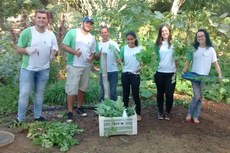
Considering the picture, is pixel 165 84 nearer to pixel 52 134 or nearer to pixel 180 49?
pixel 180 49

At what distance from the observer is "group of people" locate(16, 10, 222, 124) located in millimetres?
4367

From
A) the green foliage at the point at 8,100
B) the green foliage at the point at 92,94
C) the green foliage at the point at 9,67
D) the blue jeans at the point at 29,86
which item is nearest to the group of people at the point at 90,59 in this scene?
the blue jeans at the point at 29,86

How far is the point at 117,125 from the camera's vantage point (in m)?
4.28

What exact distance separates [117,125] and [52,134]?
86cm

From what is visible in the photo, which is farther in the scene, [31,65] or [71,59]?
[71,59]

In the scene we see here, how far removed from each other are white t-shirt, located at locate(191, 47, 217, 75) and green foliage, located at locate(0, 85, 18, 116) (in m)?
3.16

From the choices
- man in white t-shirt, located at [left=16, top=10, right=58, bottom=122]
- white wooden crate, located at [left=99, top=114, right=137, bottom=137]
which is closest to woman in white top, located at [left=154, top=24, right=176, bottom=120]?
white wooden crate, located at [left=99, top=114, right=137, bottom=137]

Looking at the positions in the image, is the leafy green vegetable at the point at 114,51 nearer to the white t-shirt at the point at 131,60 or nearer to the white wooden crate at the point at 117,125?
the white t-shirt at the point at 131,60

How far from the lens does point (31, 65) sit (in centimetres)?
436

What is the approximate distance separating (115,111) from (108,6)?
244 inches

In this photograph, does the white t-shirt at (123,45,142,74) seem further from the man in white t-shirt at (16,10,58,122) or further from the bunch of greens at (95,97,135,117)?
the man in white t-shirt at (16,10,58,122)

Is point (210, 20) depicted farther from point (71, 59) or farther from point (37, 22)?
point (37, 22)

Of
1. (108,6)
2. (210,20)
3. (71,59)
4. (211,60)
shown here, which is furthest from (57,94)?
(108,6)

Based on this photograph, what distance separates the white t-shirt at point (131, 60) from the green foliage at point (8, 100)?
7.35 feet
